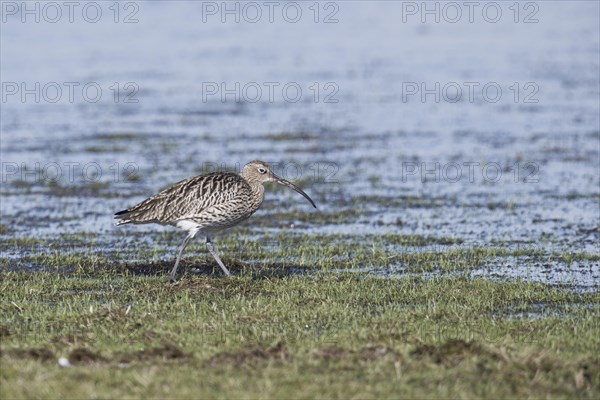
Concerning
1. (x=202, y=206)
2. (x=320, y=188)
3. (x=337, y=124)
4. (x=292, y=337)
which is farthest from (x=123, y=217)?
(x=337, y=124)

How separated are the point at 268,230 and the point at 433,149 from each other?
8945mm

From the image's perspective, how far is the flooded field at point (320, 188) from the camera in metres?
9.88

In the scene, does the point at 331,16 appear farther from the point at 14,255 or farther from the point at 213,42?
the point at 14,255

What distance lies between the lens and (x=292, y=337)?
9.89m

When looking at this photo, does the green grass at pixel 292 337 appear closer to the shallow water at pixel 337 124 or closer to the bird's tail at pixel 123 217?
the bird's tail at pixel 123 217

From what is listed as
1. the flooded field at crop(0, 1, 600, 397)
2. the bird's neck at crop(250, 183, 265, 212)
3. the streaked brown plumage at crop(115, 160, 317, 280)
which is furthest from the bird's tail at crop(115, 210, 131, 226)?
the bird's neck at crop(250, 183, 265, 212)

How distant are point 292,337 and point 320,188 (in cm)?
1131

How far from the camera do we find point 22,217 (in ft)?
60.4

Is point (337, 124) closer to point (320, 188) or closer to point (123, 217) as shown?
point (320, 188)

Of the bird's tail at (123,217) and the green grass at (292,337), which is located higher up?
the bird's tail at (123,217)

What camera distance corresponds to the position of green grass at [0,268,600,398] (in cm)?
820

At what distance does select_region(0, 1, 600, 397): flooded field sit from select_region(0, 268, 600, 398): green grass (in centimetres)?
4

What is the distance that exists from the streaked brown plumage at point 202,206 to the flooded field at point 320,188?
675 millimetres

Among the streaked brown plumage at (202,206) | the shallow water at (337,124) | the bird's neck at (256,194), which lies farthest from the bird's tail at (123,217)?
the shallow water at (337,124)
